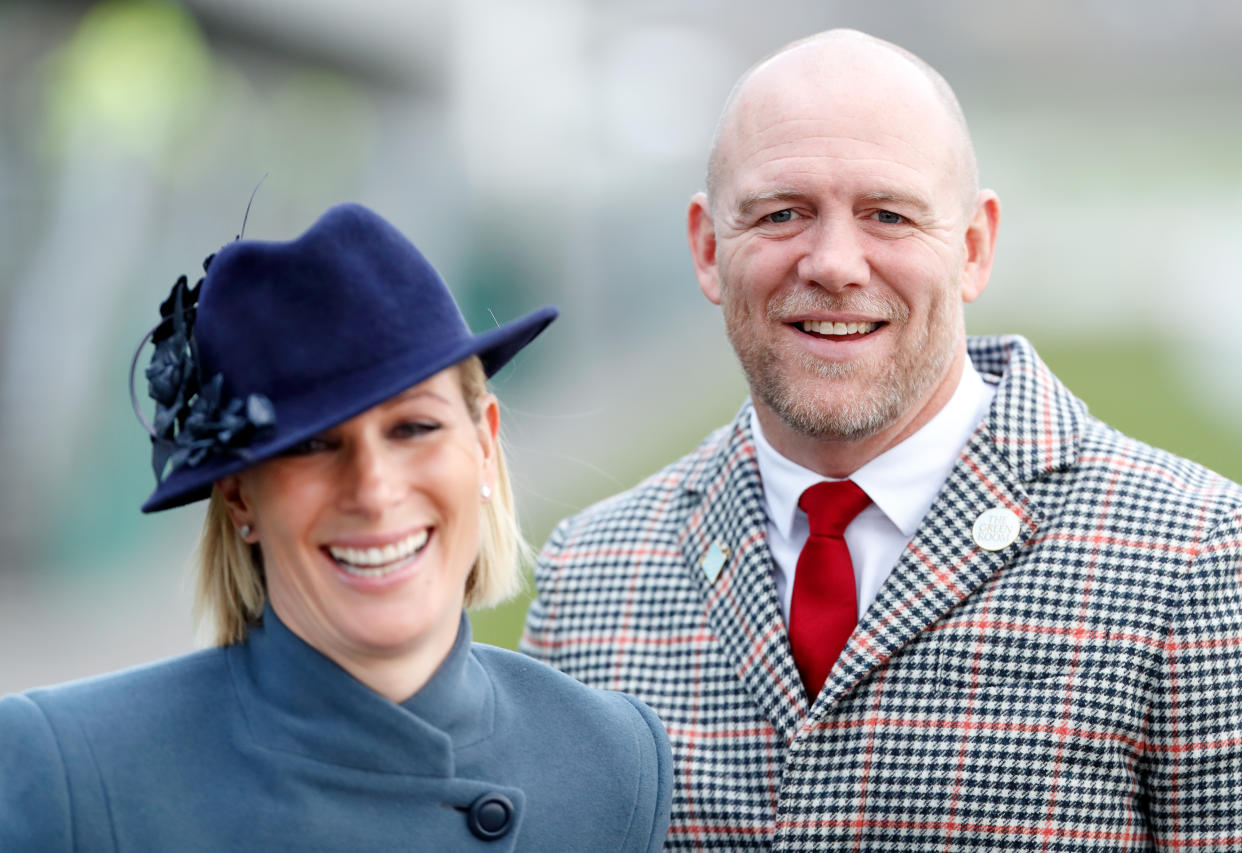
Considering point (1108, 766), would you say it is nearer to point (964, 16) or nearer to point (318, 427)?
point (318, 427)

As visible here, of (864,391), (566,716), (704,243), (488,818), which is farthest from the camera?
(704,243)

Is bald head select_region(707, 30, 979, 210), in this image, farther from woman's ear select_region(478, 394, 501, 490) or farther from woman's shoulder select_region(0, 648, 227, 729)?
woman's shoulder select_region(0, 648, 227, 729)

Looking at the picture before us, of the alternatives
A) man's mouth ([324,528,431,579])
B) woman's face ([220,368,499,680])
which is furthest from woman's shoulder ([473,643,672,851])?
man's mouth ([324,528,431,579])

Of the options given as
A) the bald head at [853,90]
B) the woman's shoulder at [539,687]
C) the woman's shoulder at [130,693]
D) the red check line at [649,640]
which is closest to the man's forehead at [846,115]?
the bald head at [853,90]

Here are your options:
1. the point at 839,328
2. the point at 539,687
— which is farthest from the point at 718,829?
the point at 839,328

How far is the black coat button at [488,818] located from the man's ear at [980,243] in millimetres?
1675

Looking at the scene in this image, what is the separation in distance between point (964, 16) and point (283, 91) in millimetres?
22881

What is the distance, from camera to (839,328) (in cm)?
333

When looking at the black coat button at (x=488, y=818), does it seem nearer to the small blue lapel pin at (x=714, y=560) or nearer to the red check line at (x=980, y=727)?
the red check line at (x=980, y=727)

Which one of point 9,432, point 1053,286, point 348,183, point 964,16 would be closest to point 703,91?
point 1053,286

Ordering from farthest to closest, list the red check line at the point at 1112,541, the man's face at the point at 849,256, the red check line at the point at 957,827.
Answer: the man's face at the point at 849,256, the red check line at the point at 1112,541, the red check line at the point at 957,827

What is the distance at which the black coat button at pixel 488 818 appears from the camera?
7.93 ft

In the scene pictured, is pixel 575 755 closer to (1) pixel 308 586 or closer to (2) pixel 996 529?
(1) pixel 308 586

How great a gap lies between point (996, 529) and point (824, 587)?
0.37 metres
